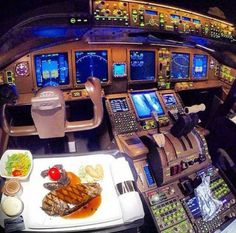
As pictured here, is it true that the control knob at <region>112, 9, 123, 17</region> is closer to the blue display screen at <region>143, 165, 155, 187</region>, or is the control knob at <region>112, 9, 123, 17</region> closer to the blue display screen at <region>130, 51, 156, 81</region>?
the blue display screen at <region>130, 51, 156, 81</region>

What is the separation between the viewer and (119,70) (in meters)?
3.71

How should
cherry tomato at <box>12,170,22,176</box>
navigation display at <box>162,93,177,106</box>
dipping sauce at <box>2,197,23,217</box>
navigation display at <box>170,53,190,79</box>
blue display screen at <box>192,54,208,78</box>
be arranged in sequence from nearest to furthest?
dipping sauce at <box>2,197,23,217</box>, cherry tomato at <box>12,170,22,176</box>, navigation display at <box>162,93,177,106</box>, navigation display at <box>170,53,190,79</box>, blue display screen at <box>192,54,208,78</box>

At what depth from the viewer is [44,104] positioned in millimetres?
1553

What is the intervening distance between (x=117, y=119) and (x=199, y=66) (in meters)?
1.82

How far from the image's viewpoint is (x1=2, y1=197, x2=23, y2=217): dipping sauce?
143 centimetres

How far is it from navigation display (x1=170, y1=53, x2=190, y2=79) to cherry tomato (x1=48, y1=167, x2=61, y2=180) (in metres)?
2.84

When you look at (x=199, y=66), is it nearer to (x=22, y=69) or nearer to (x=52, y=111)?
(x=22, y=69)

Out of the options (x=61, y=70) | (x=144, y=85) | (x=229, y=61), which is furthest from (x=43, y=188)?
(x=229, y=61)

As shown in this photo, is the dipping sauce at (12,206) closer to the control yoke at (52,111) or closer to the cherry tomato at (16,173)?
the cherry tomato at (16,173)

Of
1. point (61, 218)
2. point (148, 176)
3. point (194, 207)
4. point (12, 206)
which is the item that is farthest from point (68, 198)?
point (194, 207)

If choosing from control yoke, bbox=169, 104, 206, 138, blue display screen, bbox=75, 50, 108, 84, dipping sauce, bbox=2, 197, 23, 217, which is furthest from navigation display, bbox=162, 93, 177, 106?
dipping sauce, bbox=2, 197, 23, 217

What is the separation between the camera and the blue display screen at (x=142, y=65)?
380 centimetres

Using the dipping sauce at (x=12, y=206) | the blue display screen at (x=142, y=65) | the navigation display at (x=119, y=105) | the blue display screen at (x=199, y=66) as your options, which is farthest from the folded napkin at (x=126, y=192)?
the blue display screen at (x=199, y=66)

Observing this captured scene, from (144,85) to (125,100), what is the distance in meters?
0.46
